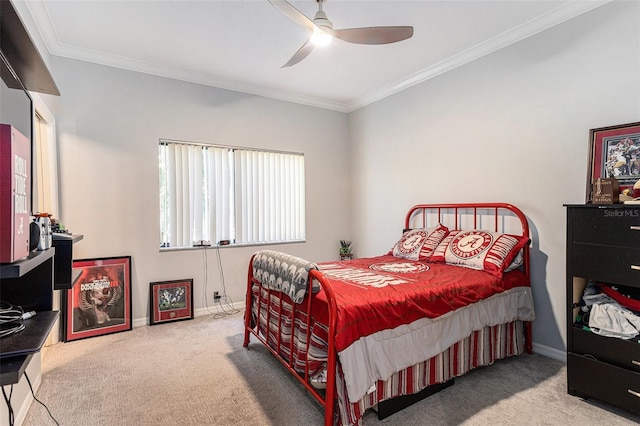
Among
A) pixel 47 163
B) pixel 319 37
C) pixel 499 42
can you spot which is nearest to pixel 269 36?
pixel 319 37

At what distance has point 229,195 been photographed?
402cm

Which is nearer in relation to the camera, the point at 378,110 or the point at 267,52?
the point at 267,52

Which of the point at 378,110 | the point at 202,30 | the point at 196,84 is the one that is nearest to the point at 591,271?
the point at 378,110

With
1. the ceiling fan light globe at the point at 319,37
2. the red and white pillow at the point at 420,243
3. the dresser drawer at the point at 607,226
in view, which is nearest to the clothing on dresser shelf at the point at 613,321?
the dresser drawer at the point at 607,226

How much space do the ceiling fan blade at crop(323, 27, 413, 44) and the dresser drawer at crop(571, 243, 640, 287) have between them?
1.78 metres

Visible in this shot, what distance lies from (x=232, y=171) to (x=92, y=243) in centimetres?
164

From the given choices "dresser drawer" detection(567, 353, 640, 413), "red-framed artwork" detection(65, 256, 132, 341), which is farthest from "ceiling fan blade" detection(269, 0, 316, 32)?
"red-framed artwork" detection(65, 256, 132, 341)

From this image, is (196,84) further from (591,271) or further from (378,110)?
(591,271)

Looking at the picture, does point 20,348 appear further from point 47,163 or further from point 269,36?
point 269,36

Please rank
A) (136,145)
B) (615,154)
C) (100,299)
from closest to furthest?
(615,154), (100,299), (136,145)

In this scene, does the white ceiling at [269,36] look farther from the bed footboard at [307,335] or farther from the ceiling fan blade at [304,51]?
the bed footboard at [307,335]

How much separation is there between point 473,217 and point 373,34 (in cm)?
201

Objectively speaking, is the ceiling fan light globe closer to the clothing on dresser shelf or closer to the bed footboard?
the bed footboard

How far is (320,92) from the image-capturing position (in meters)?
4.30
